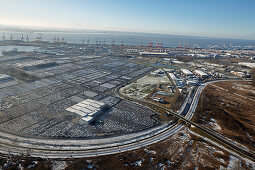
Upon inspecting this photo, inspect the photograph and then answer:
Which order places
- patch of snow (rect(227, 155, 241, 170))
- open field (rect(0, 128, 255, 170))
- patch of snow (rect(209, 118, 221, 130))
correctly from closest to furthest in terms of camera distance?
open field (rect(0, 128, 255, 170)) → patch of snow (rect(227, 155, 241, 170)) → patch of snow (rect(209, 118, 221, 130))

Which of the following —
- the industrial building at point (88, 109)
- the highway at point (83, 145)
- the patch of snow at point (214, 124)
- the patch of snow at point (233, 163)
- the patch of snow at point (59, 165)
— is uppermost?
the industrial building at point (88, 109)

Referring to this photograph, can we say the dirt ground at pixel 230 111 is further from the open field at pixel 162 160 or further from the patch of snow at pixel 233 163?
the open field at pixel 162 160

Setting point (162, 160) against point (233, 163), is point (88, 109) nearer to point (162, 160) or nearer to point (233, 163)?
point (162, 160)

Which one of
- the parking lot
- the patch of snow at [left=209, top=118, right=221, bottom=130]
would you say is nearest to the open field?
the parking lot

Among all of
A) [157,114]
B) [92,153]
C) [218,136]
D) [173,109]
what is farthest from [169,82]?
[92,153]

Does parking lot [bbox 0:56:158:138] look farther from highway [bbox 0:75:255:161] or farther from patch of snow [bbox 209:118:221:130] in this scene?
patch of snow [bbox 209:118:221:130]

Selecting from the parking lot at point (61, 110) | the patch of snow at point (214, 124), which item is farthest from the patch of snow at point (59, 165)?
the patch of snow at point (214, 124)

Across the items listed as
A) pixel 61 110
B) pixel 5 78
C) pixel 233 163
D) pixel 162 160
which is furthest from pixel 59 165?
pixel 5 78

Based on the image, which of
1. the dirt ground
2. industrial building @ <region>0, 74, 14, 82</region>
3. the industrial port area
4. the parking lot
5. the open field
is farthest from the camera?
industrial building @ <region>0, 74, 14, 82</region>

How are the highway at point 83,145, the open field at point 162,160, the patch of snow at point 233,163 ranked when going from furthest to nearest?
the highway at point 83,145, the patch of snow at point 233,163, the open field at point 162,160
